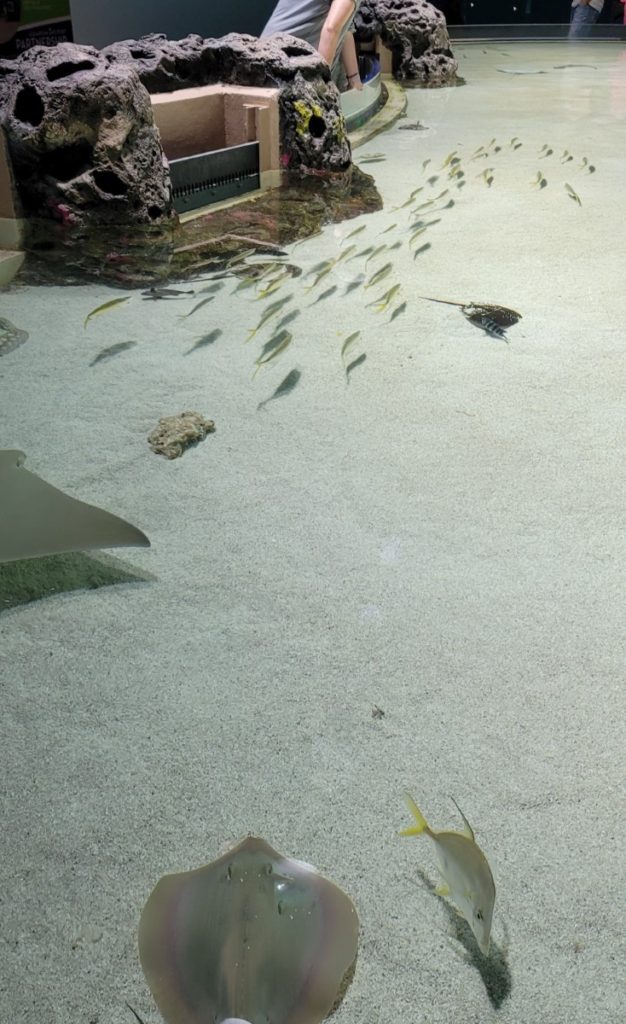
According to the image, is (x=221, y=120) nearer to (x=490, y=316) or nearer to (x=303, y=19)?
(x=303, y=19)

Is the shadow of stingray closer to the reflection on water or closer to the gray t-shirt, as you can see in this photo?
the reflection on water

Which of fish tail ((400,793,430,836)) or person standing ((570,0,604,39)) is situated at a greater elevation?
person standing ((570,0,604,39))

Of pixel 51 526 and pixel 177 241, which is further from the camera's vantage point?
pixel 177 241

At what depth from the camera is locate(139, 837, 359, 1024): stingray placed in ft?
3.03

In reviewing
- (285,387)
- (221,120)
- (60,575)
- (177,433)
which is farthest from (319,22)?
(60,575)

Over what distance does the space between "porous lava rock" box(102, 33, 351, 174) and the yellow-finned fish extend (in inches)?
183

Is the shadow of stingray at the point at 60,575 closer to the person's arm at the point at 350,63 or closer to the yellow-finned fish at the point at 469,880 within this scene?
the yellow-finned fish at the point at 469,880

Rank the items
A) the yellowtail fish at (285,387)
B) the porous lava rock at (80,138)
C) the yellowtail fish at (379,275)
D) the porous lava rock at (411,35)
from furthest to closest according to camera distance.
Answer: the porous lava rock at (411,35), the porous lava rock at (80,138), the yellowtail fish at (379,275), the yellowtail fish at (285,387)

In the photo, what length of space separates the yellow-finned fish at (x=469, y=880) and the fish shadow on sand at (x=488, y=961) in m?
0.02

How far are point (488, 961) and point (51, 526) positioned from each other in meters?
1.09

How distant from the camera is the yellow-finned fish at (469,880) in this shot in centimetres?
103

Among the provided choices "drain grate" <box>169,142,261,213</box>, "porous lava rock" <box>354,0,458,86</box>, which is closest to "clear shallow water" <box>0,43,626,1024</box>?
"drain grate" <box>169,142,261,213</box>

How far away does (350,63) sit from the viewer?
22.1 ft

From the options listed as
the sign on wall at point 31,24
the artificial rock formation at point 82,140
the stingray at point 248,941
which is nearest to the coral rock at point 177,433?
the stingray at point 248,941
